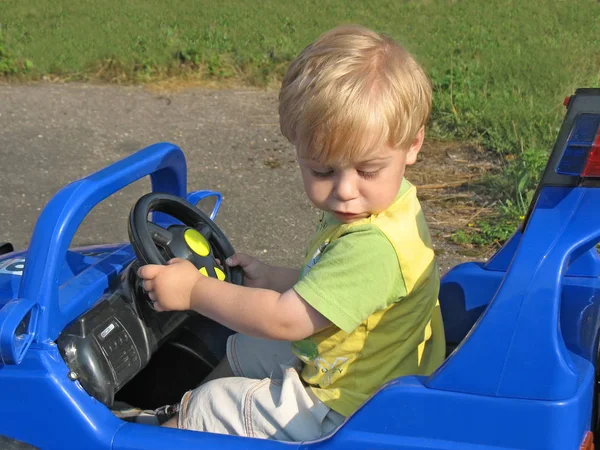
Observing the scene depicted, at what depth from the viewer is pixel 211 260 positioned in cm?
214

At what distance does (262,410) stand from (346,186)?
532mm

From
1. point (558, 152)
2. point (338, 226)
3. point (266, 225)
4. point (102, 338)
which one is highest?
point (558, 152)

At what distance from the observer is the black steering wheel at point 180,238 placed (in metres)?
1.93

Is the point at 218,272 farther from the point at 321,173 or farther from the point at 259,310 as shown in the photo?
the point at 321,173

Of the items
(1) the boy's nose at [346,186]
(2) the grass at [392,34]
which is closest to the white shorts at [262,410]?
(1) the boy's nose at [346,186]

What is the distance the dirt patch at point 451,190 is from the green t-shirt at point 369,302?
176cm

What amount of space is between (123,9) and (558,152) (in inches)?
274

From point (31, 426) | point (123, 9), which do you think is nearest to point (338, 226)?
point (31, 426)

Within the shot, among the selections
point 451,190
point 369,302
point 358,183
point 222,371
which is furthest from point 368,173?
point 451,190

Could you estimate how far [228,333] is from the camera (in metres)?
2.43

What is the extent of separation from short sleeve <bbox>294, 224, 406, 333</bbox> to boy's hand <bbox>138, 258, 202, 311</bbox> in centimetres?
28

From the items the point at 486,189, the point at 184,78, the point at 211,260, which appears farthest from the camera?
the point at 184,78

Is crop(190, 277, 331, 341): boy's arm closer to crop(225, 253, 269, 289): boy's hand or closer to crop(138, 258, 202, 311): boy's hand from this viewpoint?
crop(138, 258, 202, 311): boy's hand

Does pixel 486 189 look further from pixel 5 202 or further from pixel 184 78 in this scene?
pixel 184 78
